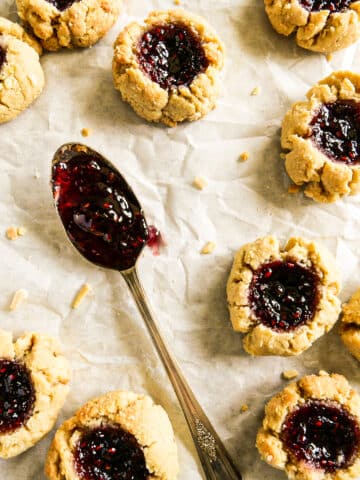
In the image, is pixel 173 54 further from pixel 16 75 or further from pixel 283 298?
pixel 283 298

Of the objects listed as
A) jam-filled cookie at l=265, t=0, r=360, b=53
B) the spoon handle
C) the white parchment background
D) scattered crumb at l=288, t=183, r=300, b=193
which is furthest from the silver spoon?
jam-filled cookie at l=265, t=0, r=360, b=53

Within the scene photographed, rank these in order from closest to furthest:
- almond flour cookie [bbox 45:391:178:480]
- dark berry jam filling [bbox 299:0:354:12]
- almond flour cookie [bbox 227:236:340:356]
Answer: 1. almond flour cookie [bbox 45:391:178:480]
2. almond flour cookie [bbox 227:236:340:356]
3. dark berry jam filling [bbox 299:0:354:12]

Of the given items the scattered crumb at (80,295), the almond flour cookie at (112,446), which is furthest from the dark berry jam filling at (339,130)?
the almond flour cookie at (112,446)

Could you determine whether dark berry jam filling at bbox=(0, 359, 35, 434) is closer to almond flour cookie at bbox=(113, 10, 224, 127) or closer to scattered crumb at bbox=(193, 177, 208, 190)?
scattered crumb at bbox=(193, 177, 208, 190)

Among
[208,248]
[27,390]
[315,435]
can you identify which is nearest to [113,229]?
[208,248]

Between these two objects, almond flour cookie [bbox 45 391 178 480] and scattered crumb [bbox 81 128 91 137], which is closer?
almond flour cookie [bbox 45 391 178 480]

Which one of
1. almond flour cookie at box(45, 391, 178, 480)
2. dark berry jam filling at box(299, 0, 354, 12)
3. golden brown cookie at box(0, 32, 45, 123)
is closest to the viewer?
almond flour cookie at box(45, 391, 178, 480)

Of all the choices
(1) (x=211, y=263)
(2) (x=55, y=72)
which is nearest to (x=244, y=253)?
(1) (x=211, y=263)

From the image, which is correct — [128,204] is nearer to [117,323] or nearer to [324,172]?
[117,323]
